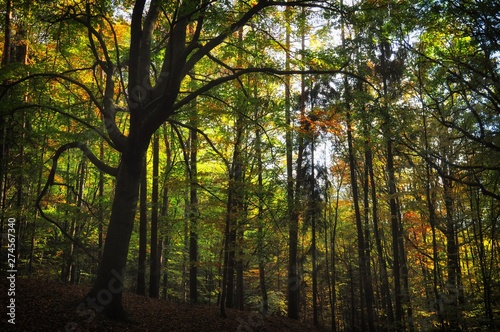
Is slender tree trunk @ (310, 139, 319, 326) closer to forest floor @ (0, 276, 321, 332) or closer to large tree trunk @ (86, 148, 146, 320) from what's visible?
forest floor @ (0, 276, 321, 332)

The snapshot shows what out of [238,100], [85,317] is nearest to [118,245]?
[85,317]

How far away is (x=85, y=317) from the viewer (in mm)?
6152

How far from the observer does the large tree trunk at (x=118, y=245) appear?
6527 mm

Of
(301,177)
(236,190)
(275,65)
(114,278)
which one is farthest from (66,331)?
(301,177)

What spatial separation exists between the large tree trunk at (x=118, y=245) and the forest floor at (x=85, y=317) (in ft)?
0.98

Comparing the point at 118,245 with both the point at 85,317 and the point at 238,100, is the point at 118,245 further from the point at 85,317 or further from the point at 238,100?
the point at 238,100

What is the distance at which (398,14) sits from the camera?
21.3 ft

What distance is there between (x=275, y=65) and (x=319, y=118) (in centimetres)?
708

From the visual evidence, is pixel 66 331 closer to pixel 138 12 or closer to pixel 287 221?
pixel 138 12

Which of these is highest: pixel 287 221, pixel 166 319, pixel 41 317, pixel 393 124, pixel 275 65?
pixel 275 65

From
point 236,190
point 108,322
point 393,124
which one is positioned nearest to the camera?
point 108,322

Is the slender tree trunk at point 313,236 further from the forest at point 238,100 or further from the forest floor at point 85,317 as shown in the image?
the forest floor at point 85,317

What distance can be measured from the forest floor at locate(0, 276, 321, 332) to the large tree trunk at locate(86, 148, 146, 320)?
300mm

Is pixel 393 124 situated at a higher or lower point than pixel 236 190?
higher
